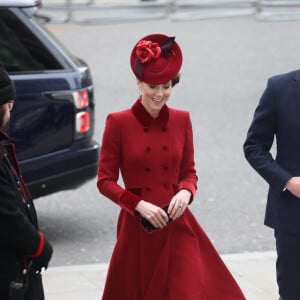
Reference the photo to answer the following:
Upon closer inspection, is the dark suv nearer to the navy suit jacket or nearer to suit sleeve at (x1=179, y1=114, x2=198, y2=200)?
suit sleeve at (x1=179, y1=114, x2=198, y2=200)

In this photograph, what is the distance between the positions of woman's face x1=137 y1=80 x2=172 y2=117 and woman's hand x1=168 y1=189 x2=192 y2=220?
1.39 ft

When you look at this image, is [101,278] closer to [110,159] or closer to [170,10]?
[110,159]

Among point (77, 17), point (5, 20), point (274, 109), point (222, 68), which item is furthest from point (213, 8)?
point (274, 109)

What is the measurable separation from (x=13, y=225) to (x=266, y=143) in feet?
5.02

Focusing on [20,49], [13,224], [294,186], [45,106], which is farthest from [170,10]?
[13,224]

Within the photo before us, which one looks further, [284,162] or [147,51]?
[284,162]

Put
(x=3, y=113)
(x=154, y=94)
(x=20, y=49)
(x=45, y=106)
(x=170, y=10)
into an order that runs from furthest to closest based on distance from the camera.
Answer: (x=170, y=10), (x=20, y=49), (x=45, y=106), (x=154, y=94), (x=3, y=113)

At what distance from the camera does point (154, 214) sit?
491 centimetres

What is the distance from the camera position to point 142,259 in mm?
5137

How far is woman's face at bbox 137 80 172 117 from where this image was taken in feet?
16.4

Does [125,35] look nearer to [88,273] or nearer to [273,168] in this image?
[88,273]

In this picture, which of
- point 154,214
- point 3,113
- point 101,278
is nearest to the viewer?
point 3,113

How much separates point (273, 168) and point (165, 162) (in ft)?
1.68

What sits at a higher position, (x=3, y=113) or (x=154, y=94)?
(x=3, y=113)
